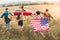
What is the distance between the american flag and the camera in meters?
3.80

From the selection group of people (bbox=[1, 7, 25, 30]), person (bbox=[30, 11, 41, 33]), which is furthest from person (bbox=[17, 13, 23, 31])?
person (bbox=[30, 11, 41, 33])

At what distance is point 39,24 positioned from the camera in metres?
3.82

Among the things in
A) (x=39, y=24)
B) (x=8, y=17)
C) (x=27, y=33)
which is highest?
(x=8, y=17)

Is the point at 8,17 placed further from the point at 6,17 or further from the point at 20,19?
the point at 20,19

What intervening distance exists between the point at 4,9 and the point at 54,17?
2.26 ft

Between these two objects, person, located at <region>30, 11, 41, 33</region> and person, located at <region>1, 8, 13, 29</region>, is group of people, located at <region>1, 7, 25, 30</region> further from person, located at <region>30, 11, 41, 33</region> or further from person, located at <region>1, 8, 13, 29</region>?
person, located at <region>30, 11, 41, 33</region>

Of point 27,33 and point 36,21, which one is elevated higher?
point 36,21

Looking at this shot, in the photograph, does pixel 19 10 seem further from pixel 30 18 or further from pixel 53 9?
pixel 53 9

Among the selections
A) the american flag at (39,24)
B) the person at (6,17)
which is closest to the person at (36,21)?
the american flag at (39,24)

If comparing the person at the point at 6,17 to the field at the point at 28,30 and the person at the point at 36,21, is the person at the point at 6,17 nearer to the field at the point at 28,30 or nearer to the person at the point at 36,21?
the field at the point at 28,30

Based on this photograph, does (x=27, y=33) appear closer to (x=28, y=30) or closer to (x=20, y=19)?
(x=28, y=30)

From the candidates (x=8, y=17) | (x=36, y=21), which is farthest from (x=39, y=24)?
(x=8, y=17)

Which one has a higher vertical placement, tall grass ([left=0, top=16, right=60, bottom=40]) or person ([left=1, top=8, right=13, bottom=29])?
person ([left=1, top=8, right=13, bottom=29])

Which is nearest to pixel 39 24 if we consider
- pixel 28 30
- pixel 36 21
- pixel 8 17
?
pixel 36 21
